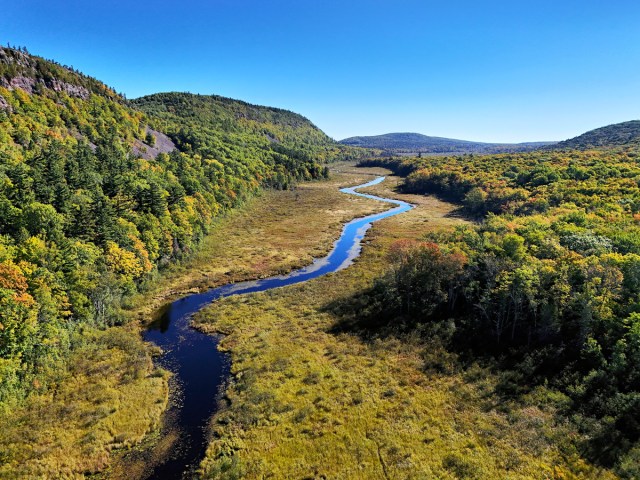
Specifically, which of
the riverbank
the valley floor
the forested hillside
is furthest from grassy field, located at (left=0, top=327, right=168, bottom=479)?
the riverbank

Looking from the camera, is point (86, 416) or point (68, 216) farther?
point (68, 216)

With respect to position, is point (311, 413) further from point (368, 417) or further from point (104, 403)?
point (104, 403)

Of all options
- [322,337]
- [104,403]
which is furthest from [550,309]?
[104,403]

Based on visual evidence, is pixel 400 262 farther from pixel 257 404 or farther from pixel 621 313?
pixel 257 404

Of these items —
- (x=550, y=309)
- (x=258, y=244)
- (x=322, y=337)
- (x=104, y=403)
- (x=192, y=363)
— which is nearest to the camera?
(x=104, y=403)

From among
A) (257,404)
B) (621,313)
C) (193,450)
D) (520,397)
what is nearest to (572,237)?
(621,313)
